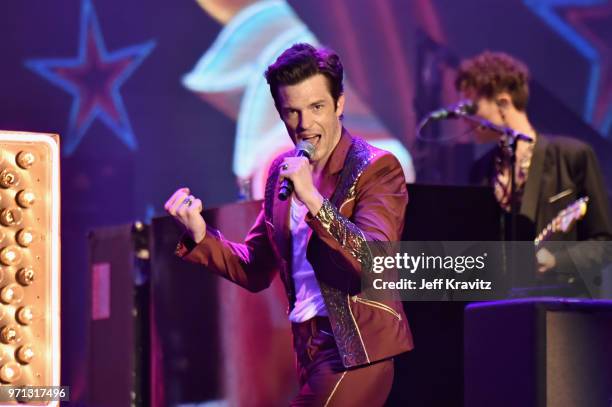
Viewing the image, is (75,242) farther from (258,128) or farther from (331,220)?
(331,220)

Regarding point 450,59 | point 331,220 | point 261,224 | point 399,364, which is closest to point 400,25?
point 450,59

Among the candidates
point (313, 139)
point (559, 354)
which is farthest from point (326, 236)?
point (559, 354)

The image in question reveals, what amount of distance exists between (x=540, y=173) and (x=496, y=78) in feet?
1.90

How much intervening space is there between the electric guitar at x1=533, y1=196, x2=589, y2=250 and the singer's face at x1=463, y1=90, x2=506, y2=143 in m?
0.64

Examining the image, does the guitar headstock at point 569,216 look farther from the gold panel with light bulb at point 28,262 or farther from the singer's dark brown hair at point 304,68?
the gold panel with light bulb at point 28,262

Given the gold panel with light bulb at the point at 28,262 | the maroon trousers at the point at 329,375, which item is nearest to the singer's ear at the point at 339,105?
the maroon trousers at the point at 329,375

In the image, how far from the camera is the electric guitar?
5121 millimetres

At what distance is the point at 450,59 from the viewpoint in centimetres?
675

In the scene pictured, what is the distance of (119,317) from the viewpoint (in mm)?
6102

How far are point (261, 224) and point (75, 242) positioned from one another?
3772 millimetres

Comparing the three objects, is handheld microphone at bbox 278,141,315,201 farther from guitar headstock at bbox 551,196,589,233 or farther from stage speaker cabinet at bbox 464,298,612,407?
guitar headstock at bbox 551,196,589,233

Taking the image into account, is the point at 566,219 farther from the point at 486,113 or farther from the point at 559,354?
the point at 559,354

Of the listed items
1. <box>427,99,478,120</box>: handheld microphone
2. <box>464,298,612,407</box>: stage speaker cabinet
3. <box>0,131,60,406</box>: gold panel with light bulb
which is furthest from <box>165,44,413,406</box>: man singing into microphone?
<box>427,99,478,120</box>: handheld microphone

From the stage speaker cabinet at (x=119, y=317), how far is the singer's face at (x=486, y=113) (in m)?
1.88
